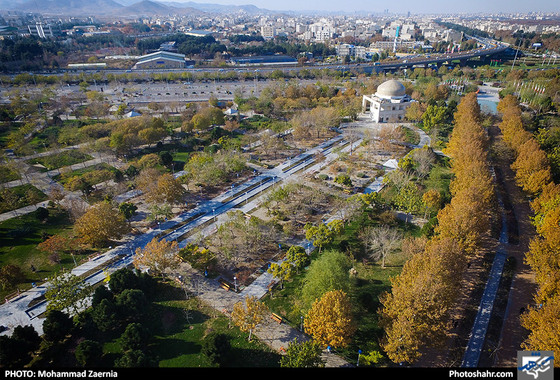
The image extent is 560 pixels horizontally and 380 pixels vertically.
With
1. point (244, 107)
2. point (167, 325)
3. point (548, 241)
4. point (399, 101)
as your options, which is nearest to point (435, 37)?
point (399, 101)

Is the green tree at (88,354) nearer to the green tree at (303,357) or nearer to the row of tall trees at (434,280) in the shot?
the green tree at (303,357)

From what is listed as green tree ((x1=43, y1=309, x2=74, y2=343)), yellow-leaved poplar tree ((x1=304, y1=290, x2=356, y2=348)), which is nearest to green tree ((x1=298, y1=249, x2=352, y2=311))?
yellow-leaved poplar tree ((x1=304, y1=290, x2=356, y2=348))

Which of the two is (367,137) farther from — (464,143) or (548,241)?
(548,241)

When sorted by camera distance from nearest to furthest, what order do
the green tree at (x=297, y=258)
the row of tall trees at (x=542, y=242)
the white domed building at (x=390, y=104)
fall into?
the row of tall trees at (x=542, y=242)
the green tree at (x=297, y=258)
the white domed building at (x=390, y=104)

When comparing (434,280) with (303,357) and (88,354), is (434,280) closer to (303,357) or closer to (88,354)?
(303,357)

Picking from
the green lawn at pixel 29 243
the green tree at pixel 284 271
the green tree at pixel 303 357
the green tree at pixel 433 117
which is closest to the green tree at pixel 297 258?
the green tree at pixel 284 271

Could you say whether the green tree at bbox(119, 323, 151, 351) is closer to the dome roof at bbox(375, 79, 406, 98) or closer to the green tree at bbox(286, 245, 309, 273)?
the green tree at bbox(286, 245, 309, 273)
